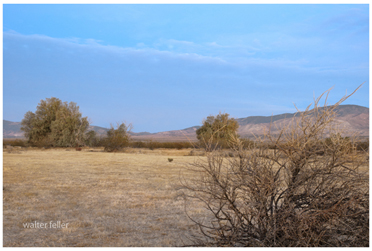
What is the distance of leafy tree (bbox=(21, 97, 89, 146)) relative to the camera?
1766 inches

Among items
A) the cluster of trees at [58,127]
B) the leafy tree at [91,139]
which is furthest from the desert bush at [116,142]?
the leafy tree at [91,139]

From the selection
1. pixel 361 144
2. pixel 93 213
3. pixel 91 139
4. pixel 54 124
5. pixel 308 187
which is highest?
pixel 54 124

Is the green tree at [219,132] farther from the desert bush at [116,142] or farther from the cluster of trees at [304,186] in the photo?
the desert bush at [116,142]

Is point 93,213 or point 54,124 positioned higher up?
point 54,124

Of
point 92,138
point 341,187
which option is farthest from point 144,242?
point 92,138

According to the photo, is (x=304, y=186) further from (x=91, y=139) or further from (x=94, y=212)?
(x=91, y=139)

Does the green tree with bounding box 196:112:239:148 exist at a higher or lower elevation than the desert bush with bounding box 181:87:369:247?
higher

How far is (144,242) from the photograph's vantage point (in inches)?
232

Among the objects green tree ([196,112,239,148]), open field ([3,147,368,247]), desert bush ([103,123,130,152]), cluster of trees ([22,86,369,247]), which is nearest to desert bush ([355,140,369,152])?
cluster of trees ([22,86,369,247])

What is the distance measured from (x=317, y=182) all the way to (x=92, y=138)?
4571 centimetres

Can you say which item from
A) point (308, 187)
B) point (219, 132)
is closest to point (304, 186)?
point (308, 187)

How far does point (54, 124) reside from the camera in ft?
149

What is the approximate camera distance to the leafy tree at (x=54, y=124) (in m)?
44.8

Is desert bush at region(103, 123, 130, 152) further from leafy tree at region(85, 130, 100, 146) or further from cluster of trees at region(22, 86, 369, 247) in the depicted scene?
cluster of trees at region(22, 86, 369, 247)
